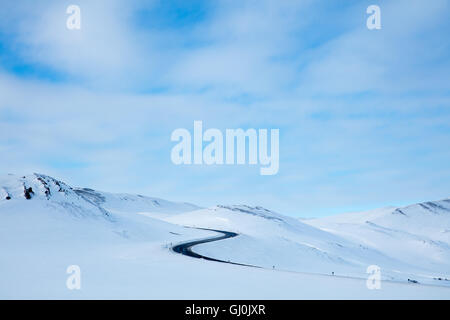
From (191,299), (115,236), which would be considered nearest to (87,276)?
(191,299)

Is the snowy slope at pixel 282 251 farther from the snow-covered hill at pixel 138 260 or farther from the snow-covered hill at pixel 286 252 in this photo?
the snow-covered hill at pixel 138 260

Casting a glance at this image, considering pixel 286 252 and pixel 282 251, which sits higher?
pixel 282 251

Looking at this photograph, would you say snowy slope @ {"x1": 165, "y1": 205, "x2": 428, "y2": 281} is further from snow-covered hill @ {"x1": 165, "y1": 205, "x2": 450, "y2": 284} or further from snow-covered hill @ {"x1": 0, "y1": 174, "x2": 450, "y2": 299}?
snow-covered hill @ {"x1": 0, "y1": 174, "x2": 450, "y2": 299}

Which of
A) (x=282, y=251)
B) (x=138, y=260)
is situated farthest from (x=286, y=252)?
(x=138, y=260)

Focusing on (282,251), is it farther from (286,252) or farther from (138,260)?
(138,260)

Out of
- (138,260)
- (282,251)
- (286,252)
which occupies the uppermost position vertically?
(138,260)

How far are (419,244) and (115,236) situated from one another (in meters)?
117

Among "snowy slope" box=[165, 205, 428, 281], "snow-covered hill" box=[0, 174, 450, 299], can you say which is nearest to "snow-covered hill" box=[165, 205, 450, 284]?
"snowy slope" box=[165, 205, 428, 281]

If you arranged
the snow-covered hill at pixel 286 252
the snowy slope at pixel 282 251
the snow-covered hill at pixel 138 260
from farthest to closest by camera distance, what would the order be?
the snow-covered hill at pixel 286 252 → the snowy slope at pixel 282 251 → the snow-covered hill at pixel 138 260

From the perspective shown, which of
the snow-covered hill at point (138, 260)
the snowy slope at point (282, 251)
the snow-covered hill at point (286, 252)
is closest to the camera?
the snow-covered hill at point (138, 260)

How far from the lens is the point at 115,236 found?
49.8 meters

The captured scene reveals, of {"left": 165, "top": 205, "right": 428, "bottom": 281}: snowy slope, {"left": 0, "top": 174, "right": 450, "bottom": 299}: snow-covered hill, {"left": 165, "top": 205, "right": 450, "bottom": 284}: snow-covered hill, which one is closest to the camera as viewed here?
{"left": 0, "top": 174, "right": 450, "bottom": 299}: snow-covered hill

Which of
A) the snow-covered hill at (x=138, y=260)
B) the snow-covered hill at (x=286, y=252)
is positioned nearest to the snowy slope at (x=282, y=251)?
the snow-covered hill at (x=286, y=252)
